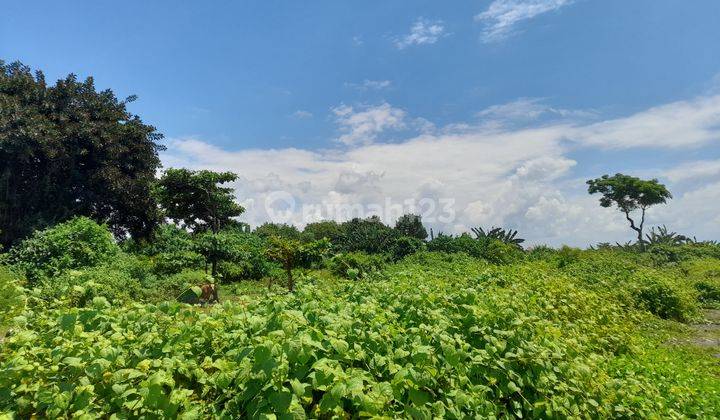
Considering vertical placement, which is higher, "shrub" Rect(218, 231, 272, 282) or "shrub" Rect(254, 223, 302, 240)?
"shrub" Rect(254, 223, 302, 240)

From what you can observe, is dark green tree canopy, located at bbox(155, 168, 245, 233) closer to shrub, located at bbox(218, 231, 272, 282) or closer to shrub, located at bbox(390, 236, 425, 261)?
shrub, located at bbox(218, 231, 272, 282)

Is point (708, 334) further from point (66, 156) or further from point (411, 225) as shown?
point (411, 225)

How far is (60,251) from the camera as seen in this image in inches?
618

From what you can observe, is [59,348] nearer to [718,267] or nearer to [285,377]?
[285,377]

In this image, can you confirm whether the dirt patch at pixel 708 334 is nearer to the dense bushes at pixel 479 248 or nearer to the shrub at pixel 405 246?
the dense bushes at pixel 479 248

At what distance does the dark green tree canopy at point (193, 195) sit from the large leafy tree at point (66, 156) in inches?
84.4

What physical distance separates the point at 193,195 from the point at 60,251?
6.01 m

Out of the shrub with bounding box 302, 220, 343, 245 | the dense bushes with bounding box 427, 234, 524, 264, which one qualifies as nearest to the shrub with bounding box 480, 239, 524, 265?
the dense bushes with bounding box 427, 234, 524, 264

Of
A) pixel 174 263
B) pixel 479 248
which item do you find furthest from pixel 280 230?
pixel 174 263

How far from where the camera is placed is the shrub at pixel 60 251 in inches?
601

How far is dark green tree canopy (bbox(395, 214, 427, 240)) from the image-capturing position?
121 feet

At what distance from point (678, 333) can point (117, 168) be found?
2296 centimetres

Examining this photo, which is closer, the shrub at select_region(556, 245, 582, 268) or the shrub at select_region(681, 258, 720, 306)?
the shrub at select_region(681, 258, 720, 306)

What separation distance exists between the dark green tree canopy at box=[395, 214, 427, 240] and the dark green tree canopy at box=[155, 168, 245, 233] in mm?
18730
